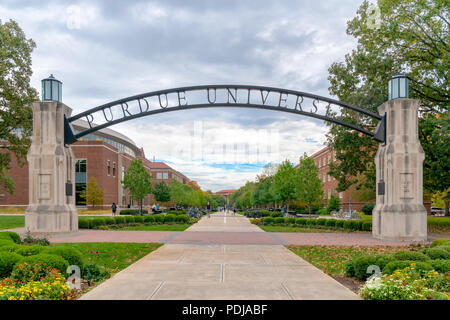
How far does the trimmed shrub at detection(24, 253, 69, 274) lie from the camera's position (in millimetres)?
6801

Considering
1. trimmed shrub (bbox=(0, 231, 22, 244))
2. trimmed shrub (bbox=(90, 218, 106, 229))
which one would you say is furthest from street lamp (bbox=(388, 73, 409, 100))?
trimmed shrub (bbox=(90, 218, 106, 229))

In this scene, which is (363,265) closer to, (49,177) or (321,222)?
(49,177)

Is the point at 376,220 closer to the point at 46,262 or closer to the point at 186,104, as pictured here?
the point at 186,104

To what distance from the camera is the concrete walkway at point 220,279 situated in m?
6.23

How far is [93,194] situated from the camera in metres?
52.5

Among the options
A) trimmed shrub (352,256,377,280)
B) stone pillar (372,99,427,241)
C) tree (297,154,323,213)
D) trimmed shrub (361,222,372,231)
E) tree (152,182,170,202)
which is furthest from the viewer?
tree (152,182,170,202)

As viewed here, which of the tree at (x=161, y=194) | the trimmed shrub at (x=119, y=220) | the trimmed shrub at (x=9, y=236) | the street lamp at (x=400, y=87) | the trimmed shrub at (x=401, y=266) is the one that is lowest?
the tree at (x=161, y=194)

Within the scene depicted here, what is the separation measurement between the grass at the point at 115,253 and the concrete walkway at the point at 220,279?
48 cm

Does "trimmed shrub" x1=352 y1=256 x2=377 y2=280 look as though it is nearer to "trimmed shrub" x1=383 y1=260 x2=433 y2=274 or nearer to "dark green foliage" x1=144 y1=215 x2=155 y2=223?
"trimmed shrub" x1=383 y1=260 x2=433 y2=274

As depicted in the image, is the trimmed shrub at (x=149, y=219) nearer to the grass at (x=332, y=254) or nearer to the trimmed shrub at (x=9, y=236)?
the trimmed shrub at (x=9, y=236)

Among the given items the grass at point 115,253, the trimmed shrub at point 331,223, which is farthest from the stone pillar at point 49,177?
the trimmed shrub at point 331,223

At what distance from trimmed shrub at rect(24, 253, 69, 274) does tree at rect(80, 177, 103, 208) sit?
157 feet
